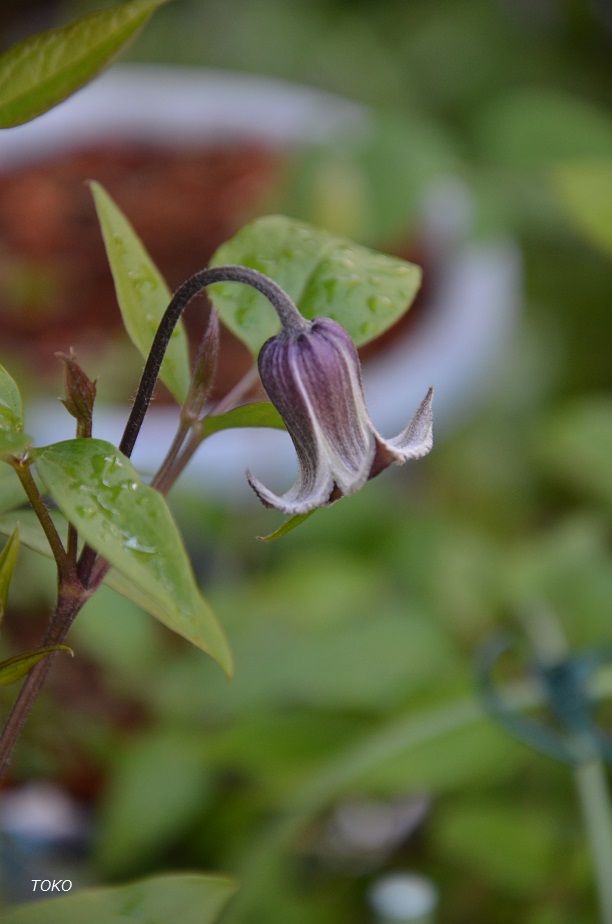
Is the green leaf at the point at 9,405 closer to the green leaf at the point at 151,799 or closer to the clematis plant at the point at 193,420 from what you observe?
the clematis plant at the point at 193,420

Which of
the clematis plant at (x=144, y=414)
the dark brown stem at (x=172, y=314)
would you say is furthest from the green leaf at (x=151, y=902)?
the dark brown stem at (x=172, y=314)

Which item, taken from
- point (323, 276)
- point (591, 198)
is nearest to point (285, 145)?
point (591, 198)

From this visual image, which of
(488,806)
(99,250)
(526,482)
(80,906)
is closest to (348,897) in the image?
(488,806)

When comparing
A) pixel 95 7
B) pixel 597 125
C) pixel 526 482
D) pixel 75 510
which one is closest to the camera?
pixel 75 510

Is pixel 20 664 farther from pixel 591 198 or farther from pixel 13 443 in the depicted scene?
pixel 591 198

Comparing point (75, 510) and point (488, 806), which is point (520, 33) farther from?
point (75, 510)

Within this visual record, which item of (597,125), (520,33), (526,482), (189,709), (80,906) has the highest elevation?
(520,33)

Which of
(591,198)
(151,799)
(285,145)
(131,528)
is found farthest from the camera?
(285,145)
